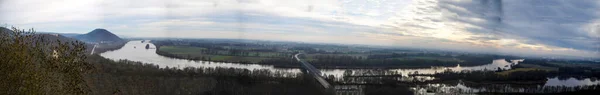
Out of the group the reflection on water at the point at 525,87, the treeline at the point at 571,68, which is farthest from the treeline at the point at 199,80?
the treeline at the point at 571,68

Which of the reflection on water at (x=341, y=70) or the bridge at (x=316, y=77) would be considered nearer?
the bridge at (x=316, y=77)

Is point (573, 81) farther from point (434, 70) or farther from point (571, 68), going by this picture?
point (434, 70)

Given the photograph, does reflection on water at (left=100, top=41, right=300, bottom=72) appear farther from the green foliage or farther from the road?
the green foliage

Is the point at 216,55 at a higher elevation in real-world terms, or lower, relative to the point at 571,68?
higher

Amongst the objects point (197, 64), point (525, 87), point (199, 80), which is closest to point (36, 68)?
point (199, 80)

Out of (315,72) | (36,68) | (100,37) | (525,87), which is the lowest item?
(525,87)

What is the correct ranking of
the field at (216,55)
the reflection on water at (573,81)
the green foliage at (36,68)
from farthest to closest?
the field at (216,55)
the reflection on water at (573,81)
the green foliage at (36,68)

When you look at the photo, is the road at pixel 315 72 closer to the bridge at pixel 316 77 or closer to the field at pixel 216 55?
the bridge at pixel 316 77
